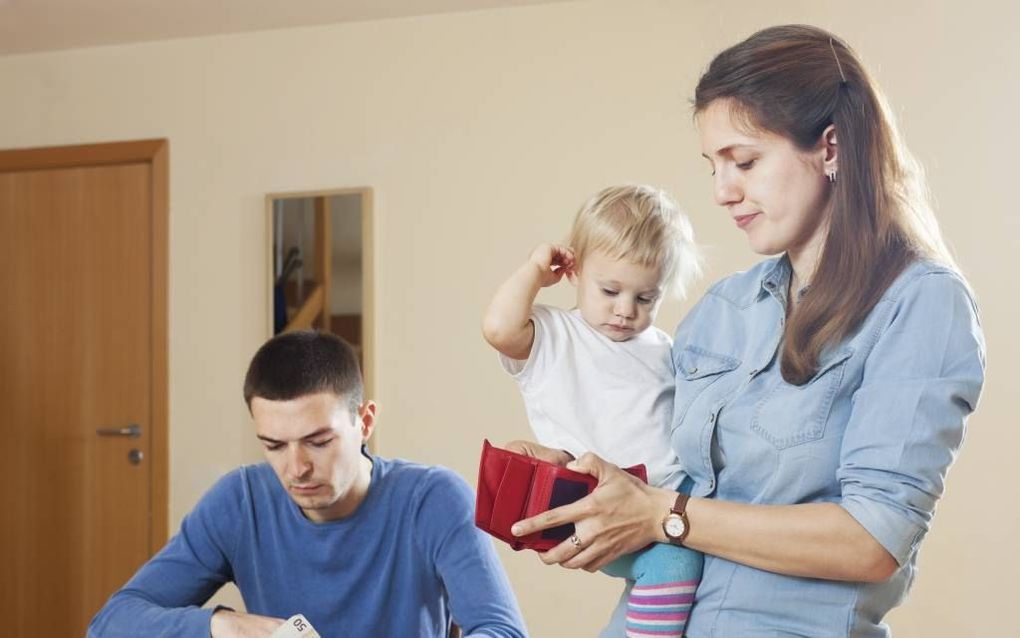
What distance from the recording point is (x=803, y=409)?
119 cm

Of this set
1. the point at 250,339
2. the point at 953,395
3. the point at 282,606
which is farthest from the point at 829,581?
the point at 250,339

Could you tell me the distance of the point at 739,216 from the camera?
4.09ft

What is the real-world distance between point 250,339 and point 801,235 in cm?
345

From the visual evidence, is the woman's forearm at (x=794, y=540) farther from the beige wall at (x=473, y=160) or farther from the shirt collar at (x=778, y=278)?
the beige wall at (x=473, y=160)

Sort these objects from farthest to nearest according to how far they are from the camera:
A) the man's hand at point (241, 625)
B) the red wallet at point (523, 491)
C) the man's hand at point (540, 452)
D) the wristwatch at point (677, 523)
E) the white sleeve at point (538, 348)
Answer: the man's hand at point (241, 625)
the white sleeve at point (538, 348)
the man's hand at point (540, 452)
the red wallet at point (523, 491)
the wristwatch at point (677, 523)

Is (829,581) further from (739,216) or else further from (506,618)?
(506,618)

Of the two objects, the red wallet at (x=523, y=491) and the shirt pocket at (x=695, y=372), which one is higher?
the shirt pocket at (x=695, y=372)

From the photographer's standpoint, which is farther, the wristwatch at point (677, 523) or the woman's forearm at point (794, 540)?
the wristwatch at point (677, 523)

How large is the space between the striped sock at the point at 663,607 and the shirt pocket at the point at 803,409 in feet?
0.71

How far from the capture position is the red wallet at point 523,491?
1.33 metres

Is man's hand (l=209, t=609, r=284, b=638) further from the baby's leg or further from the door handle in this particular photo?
the door handle

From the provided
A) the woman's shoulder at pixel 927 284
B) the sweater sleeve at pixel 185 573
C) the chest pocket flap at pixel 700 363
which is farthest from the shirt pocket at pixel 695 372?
the sweater sleeve at pixel 185 573

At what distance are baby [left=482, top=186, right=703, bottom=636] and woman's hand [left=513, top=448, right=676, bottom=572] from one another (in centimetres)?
19

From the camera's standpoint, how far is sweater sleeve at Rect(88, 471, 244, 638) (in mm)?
1980
